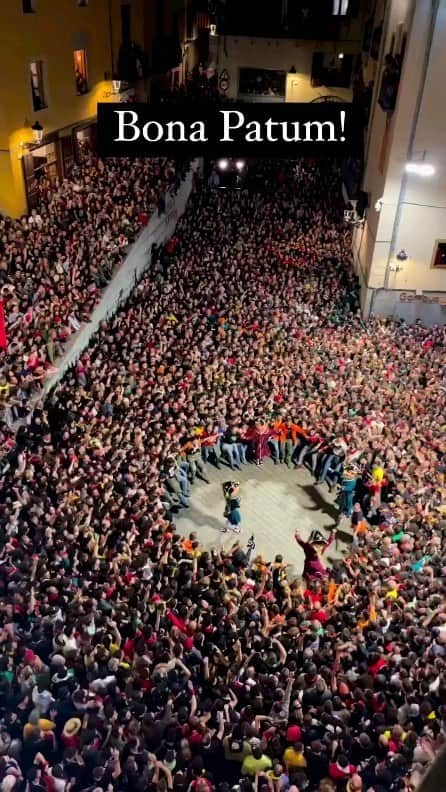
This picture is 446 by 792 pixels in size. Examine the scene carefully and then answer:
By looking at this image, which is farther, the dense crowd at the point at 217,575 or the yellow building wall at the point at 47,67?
the yellow building wall at the point at 47,67

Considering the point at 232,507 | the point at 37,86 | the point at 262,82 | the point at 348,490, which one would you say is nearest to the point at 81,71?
the point at 37,86

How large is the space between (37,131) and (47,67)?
8.43 ft

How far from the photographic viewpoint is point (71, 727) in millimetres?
7039

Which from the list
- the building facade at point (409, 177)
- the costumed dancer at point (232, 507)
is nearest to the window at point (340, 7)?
the building facade at point (409, 177)

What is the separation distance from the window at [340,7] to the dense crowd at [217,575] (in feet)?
75.0

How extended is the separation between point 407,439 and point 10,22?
14506 millimetres

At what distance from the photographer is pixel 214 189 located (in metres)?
27.6

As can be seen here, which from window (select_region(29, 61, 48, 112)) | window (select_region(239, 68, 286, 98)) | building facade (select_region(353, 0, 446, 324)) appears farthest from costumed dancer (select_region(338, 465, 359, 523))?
window (select_region(239, 68, 286, 98))

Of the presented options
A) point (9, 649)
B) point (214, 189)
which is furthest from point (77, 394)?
point (214, 189)

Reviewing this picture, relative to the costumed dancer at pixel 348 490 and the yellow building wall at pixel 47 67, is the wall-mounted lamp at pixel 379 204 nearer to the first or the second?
the costumed dancer at pixel 348 490

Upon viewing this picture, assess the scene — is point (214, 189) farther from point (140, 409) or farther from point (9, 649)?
point (9, 649)

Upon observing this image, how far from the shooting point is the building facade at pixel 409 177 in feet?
55.2

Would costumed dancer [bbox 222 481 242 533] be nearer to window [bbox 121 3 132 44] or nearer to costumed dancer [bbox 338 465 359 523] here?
costumed dancer [bbox 338 465 359 523]

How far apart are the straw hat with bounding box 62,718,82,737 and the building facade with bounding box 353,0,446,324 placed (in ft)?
50.3
